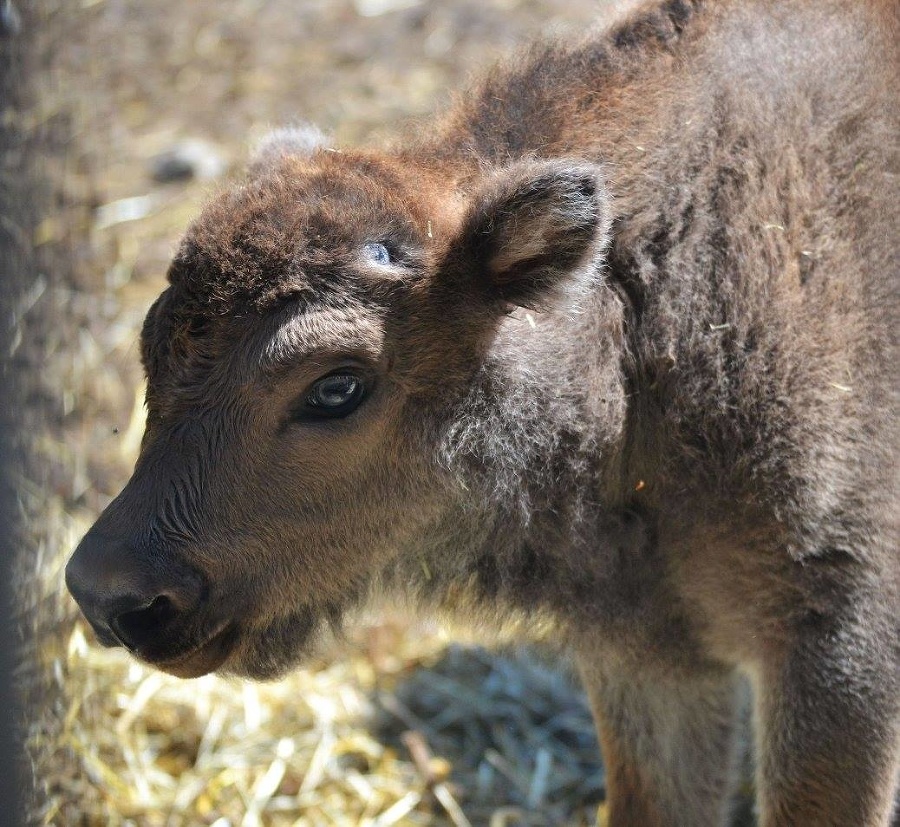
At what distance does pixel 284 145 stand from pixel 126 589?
1857 mm

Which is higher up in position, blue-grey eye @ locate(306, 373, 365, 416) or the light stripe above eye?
the light stripe above eye

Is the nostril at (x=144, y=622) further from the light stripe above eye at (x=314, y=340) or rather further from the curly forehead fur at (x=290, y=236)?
the curly forehead fur at (x=290, y=236)

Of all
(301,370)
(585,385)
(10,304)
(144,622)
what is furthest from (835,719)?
(10,304)

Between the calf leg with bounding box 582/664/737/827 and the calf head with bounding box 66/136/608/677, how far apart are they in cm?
161

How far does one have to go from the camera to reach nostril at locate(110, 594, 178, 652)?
4.09 meters

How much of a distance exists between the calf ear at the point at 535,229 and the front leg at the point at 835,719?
152cm

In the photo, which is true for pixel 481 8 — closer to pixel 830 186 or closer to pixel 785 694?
pixel 830 186

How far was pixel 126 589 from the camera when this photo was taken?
159 inches

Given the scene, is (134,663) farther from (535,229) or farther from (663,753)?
(535,229)

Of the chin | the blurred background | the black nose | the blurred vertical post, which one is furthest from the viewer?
the blurred background

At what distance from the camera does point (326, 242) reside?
4199 mm

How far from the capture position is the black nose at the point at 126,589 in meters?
4.03

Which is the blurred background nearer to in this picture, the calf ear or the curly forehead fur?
the curly forehead fur

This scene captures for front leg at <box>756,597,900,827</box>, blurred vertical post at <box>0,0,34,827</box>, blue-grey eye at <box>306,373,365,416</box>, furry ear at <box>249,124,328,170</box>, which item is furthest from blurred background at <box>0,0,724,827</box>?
front leg at <box>756,597,900,827</box>
